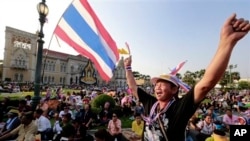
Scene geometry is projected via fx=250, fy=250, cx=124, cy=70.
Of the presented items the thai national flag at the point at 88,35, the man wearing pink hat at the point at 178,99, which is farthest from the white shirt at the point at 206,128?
the man wearing pink hat at the point at 178,99

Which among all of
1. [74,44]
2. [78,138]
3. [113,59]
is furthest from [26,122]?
[113,59]

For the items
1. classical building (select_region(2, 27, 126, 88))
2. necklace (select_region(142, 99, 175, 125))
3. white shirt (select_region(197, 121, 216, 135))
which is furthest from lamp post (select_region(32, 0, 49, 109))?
classical building (select_region(2, 27, 126, 88))

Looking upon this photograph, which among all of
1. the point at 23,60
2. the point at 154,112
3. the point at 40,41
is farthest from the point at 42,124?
the point at 23,60

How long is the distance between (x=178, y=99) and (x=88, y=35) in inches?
195

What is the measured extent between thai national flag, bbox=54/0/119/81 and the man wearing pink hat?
13.6 ft

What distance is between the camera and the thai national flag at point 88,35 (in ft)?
20.6

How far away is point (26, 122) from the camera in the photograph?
4504mm

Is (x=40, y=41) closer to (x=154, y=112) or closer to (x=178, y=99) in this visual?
(x=154, y=112)

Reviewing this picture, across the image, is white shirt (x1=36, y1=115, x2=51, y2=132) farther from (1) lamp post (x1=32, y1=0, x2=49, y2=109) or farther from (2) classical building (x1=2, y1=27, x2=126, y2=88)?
(2) classical building (x1=2, y1=27, x2=126, y2=88)

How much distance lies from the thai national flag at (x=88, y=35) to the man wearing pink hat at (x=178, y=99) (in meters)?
4.15

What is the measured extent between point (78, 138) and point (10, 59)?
182 feet

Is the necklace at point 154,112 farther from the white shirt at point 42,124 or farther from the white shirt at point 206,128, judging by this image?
the white shirt at point 42,124

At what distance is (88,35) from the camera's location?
655cm

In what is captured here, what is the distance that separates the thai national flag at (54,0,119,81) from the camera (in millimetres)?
6285
